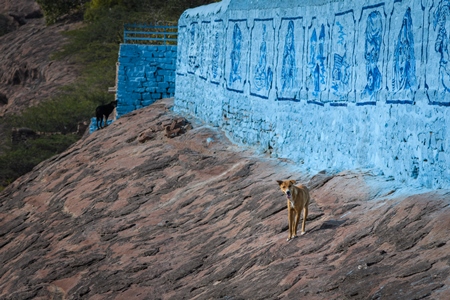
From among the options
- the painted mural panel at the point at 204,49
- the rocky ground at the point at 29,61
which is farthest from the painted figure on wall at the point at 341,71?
the rocky ground at the point at 29,61

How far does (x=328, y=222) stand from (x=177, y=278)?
2147 mm

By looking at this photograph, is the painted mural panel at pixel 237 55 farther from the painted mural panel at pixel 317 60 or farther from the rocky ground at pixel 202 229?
the painted mural panel at pixel 317 60

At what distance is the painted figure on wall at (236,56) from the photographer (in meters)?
16.2

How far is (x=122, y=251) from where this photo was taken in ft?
43.3

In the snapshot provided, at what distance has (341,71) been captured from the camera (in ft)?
40.7

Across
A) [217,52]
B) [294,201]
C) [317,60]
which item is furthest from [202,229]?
[217,52]

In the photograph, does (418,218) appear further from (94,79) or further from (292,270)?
(94,79)

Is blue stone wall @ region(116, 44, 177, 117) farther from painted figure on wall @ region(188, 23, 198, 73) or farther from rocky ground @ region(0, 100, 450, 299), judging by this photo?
painted figure on wall @ region(188, 23, 198, 73)

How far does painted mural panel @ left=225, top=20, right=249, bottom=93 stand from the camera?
15.9 meters

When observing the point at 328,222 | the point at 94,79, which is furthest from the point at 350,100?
the point at 94,79

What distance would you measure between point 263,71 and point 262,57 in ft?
0.89

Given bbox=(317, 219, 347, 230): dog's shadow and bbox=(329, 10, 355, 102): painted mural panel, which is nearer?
bbox=(317, 219, 347, 230): dog's shadow

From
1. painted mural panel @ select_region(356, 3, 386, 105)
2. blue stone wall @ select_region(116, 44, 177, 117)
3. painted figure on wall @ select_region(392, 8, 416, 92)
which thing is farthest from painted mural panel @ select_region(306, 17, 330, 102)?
blue stone wall @ select_region(116, 44, 177, 117)

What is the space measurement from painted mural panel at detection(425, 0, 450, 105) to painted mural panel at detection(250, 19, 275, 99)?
462cm
